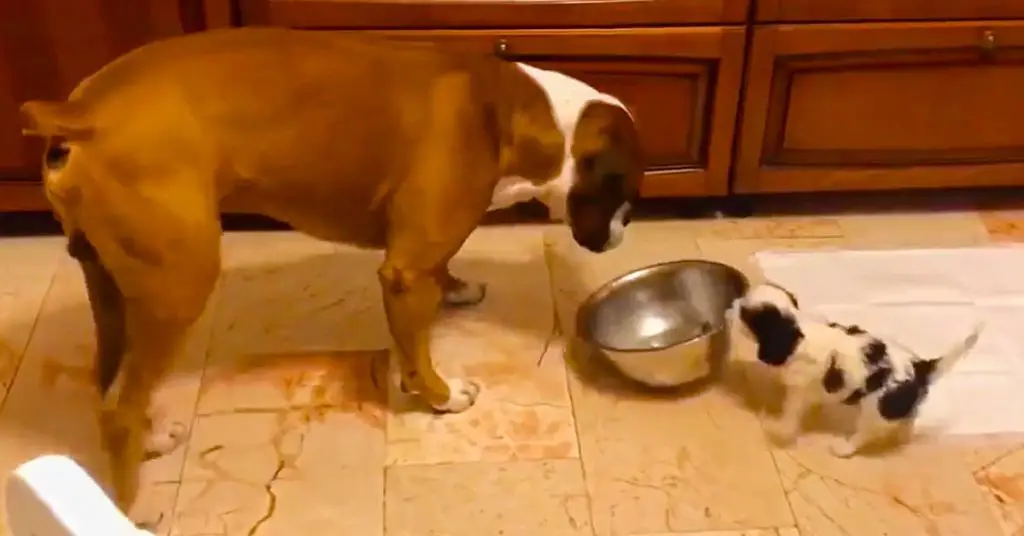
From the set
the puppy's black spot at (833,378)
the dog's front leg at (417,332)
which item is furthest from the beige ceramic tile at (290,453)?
the puppy's black spot at (833,378)

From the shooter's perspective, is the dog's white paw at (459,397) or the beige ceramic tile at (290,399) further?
the dog's white paw at (459,397)

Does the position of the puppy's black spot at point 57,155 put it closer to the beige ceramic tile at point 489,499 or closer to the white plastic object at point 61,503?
the beige ceramic tile at point 489,499

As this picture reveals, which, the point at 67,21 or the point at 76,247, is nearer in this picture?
the point at 76,247

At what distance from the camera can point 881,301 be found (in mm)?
2236

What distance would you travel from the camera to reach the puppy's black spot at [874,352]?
1.76 metres

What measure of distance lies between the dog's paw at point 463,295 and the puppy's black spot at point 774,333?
2.04 feet

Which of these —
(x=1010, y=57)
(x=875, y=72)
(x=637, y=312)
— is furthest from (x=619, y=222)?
(x=1010, y=57)

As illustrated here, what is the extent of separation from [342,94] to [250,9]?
542 millimetres

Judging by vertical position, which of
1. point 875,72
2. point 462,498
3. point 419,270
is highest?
point 875,72

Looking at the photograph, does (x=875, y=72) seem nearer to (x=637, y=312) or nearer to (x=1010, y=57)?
(x=1010, y=57)

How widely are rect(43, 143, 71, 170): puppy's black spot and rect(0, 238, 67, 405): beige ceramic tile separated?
2.16ft

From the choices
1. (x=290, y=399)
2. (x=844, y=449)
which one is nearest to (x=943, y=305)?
(x=844, y=449)

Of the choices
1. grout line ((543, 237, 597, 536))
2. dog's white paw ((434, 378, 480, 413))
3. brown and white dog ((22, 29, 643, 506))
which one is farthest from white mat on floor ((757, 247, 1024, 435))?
dog's white paw ((434, 378, 480, 413))

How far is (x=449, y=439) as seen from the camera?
192cm
